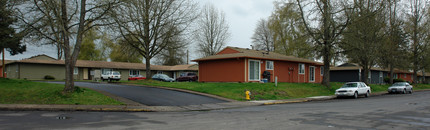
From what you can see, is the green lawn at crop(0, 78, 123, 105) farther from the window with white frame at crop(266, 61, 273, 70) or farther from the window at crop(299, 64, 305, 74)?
the window at crop(299, 64, 305, 74)

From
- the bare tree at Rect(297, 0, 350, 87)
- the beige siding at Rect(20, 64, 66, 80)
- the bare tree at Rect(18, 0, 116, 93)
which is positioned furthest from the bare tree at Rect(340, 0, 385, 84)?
the beige siding at Rect(20, 64, 66, 80)

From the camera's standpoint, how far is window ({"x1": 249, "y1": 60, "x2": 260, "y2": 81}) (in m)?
28.0

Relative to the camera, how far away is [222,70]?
2942cm

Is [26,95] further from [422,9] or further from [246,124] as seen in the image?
[422,9]

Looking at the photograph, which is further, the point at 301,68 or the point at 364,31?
the point at 301,68

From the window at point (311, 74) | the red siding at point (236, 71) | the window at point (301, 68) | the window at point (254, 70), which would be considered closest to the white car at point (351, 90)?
the window at point (254, 70)

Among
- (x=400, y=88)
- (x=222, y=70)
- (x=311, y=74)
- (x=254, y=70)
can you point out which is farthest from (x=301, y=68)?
(x=222, y=70)

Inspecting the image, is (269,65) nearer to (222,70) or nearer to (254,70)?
(254,70)

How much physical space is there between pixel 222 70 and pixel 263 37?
89.1 feet

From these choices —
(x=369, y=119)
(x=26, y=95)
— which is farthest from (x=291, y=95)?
(x=26, y=95)

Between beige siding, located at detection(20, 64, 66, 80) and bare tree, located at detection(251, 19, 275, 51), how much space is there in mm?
32673

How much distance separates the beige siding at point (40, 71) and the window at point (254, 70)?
30.4m

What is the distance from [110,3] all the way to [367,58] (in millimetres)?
26923

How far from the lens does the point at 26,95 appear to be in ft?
50.9
